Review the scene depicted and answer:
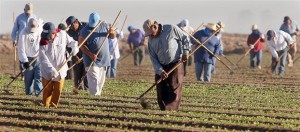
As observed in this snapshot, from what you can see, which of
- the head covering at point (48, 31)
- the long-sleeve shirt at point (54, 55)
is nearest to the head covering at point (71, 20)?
the long-sleeve shirt at point (54, 55)

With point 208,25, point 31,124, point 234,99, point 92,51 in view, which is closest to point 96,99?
point 92,51

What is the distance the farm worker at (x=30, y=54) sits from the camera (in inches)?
608

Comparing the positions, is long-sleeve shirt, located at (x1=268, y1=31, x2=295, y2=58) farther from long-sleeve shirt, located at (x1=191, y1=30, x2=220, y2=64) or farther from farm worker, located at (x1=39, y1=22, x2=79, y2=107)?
farm worker, located at (x1=39, y1=22, x2=79, y2=107)

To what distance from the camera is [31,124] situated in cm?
1147

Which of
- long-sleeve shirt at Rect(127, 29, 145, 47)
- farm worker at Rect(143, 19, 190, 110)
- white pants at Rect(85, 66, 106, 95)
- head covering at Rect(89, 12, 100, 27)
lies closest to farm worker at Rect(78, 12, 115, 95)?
white pants at Rect(85, 66, 106, 95)

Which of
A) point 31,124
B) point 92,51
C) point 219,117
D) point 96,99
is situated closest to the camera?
point 31,124

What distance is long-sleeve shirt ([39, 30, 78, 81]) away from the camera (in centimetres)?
1337

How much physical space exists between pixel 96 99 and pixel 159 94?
1.98 m

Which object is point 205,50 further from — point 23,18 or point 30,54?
point 30,54

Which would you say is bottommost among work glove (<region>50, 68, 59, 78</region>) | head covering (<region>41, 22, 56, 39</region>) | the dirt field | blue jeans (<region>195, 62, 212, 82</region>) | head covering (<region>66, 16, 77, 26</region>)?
the dirt field

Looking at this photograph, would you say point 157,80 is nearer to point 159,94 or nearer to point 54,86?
point 159,94

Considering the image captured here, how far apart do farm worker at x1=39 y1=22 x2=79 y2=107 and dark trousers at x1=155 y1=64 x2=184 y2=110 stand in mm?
1576

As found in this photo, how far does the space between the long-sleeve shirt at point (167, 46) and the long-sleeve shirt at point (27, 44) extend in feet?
10.4

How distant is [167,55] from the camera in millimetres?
13156
